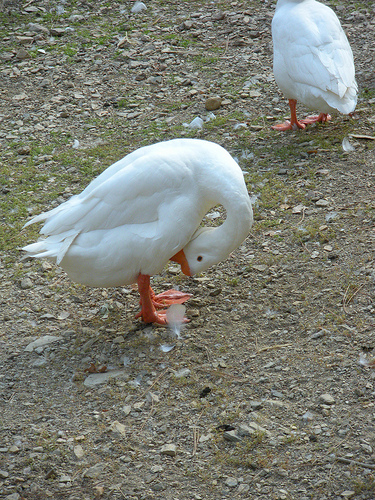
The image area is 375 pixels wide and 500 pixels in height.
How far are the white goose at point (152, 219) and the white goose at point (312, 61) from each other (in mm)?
2222

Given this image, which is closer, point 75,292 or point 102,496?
point 102,496

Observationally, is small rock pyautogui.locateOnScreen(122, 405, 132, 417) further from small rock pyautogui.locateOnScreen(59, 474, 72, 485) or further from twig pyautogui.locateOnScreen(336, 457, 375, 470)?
twig pyautogui.locateOnScreen(336, 457, 375, 470)

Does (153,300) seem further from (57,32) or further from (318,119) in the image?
(57,32)

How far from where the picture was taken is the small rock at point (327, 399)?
3.59 m

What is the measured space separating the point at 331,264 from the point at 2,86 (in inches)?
211

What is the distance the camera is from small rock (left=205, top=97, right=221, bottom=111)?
7.11 meters

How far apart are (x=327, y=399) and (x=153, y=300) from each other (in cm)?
165

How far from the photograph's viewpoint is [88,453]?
353cm

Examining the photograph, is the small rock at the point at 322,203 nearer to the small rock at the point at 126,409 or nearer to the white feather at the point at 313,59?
the white feather at the point at 313,59

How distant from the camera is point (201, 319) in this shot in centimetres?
449

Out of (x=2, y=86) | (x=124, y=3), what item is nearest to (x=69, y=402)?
(x=2, y=86)

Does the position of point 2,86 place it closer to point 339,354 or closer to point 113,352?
point 113,352

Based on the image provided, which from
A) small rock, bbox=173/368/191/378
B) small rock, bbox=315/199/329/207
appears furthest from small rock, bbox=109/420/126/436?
small rock, bbox=315/199/329/207

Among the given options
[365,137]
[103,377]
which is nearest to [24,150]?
[103,377]
